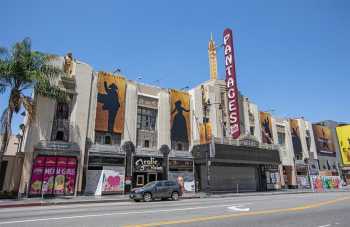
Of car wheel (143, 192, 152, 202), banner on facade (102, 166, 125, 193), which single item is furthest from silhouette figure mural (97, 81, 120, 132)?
car wheel (143, 192, 152, 202)

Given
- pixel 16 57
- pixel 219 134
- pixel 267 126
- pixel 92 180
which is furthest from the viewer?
pixel 267 126

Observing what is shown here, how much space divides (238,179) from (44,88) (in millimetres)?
28681

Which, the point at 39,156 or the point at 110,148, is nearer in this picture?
the point at 39,156

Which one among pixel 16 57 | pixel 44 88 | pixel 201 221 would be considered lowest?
pixel 201 221

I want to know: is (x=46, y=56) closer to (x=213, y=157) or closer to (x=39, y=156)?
(x=39, y=156)

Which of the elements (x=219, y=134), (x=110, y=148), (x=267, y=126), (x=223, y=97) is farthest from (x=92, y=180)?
(x=267, y=126)

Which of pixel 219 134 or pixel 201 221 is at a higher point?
pixel 219 134

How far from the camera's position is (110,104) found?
1213 inches

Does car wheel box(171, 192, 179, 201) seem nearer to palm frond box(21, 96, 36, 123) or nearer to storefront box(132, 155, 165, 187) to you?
storefront box(132, 155, 165, 187)

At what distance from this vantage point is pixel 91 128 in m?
29.0

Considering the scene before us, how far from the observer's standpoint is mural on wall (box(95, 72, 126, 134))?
1178 inches

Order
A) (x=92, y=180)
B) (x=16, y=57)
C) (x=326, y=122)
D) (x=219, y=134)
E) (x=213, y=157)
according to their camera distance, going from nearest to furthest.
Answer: (x=16, y=57) → (x=92, y=180) → (x=213, y=157) → (x=219, y=134) → (x=326, y=122)

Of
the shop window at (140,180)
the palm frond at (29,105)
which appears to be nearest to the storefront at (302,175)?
the shop window at (140,180)

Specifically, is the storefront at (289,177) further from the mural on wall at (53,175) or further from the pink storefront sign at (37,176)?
the pink storefront sign at (37,176)
